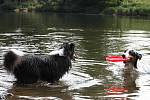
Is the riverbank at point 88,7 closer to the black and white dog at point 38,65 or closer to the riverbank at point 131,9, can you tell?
the riverbank at point 131,9

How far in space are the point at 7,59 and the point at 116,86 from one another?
336cm

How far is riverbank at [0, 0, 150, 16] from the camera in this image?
6875 cm

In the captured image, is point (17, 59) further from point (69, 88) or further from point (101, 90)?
point (101, 90)

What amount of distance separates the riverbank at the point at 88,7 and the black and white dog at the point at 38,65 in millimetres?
53177

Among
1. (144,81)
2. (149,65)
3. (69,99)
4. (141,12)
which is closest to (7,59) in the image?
(69,99)

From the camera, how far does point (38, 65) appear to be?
13.3 meters

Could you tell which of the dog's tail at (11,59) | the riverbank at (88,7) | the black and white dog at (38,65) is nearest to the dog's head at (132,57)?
the black and white dog at (38,65)

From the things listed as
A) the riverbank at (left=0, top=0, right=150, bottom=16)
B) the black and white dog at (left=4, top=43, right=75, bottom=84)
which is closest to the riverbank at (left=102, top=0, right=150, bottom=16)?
the riverbank at (left=0, top=0, right=150, bottom=16)

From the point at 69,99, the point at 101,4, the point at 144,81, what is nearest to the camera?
the point at 69,99

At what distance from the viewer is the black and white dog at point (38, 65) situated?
13167 millimetres

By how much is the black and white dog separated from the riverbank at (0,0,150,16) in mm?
53177

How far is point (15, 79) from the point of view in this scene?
1382cm

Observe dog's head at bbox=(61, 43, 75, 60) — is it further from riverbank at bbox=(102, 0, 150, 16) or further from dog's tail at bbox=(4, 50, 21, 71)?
riverbank at bbox=(102, 0, 150, 16)

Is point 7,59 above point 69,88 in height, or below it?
above
